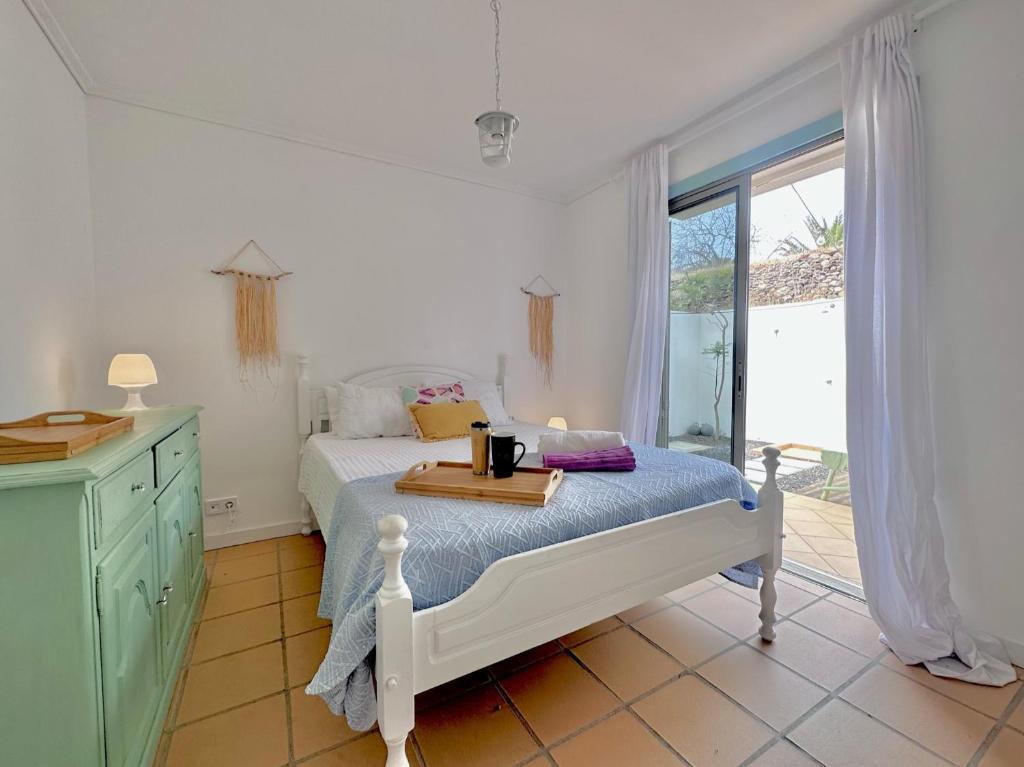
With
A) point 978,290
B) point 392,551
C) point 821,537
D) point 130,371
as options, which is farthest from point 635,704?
point 130,371

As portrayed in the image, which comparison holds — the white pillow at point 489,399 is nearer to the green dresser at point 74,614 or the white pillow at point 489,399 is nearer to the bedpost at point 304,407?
the bedpost at point 304,407

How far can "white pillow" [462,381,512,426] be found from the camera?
3287mm

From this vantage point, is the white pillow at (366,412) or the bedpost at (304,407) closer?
the white pillow at (366,412)

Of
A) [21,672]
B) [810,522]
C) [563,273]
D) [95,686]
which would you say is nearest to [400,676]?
[95,686]

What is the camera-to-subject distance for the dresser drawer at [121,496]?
1.03 metres

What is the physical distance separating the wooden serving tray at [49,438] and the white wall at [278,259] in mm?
1572

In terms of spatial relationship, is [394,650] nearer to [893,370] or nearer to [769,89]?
[893,370]

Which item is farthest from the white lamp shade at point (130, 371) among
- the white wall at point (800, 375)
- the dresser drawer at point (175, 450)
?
the white wall at point (800, 375)

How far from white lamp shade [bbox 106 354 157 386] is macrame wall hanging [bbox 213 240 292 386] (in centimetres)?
67

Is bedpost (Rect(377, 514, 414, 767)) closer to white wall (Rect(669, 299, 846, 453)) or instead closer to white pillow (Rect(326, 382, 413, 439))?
white pillow (Rect(326, 382, 413, 439))

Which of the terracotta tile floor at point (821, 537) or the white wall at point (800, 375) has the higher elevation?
the white wall at point (800, 375)

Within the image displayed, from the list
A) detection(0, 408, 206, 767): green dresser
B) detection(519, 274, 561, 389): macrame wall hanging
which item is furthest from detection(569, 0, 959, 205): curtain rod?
detection(0, 408, 206, 767): green dresser

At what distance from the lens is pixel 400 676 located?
110 cm

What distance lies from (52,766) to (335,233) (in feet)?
9.40
